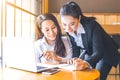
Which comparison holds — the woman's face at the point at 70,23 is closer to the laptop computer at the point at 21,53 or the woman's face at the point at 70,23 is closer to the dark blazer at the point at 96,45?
the dark blazer at the point at 96,45

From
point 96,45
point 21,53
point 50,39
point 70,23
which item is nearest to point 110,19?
point 50,39

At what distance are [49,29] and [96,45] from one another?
49cm

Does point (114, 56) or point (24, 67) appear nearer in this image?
point (24, 67)

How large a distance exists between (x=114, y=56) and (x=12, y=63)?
85 cm

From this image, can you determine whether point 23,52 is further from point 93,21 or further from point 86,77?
point 93,21

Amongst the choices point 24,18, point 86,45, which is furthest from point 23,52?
point 24,18

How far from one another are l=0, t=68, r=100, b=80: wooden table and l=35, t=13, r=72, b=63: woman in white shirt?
1.36 feet

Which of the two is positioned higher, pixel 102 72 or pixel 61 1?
pixel 61 1

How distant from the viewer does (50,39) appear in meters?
2.11

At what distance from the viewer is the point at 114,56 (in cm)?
202

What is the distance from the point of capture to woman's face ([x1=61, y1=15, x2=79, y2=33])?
1886 millimetres

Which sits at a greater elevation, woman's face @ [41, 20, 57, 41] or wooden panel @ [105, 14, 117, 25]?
wooden panel @ [105, 14, 117, 25]

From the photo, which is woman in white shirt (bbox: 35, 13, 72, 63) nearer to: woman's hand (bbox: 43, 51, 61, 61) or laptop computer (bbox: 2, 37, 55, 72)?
woman's hand (bbox: 43, 51, 61, 61)

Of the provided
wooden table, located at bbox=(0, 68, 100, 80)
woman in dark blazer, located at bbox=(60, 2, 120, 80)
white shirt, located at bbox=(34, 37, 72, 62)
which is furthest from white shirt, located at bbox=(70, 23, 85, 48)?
wooden table, located at bbox=(0, 68, 100, 80)
